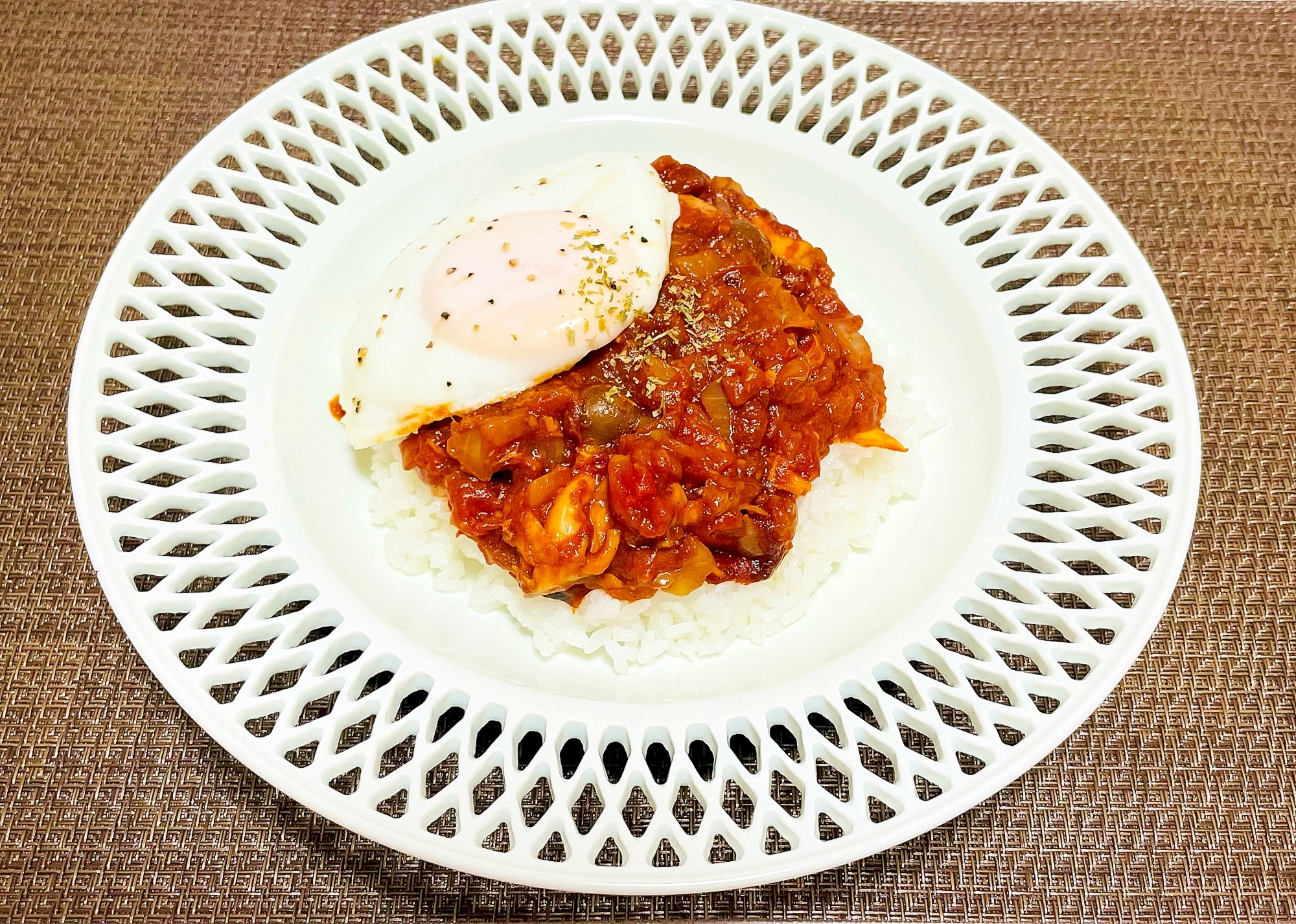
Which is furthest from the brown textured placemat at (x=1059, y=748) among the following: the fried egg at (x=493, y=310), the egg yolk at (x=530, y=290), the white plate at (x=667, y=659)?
the egg yolk at (x=530, y=290)

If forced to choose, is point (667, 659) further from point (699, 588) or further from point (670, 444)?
point (670, 444)

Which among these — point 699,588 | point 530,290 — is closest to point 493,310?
point 530,290

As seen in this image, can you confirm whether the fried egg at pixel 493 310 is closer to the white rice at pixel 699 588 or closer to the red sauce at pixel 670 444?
the red sauce at pixel 670 444

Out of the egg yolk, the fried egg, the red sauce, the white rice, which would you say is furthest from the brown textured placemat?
the egg yolk

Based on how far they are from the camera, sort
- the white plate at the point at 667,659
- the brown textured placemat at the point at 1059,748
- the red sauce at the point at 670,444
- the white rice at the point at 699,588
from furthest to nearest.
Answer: the white rice at the point at 699,588, the red sauce at the point at 670,444, the brown textured placemat at the point at 1059,748, the white plate at the point at 667,659

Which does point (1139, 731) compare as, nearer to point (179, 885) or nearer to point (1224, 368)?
point (1224, 368)

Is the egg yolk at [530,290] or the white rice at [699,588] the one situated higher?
the egg yolk at [530,290]

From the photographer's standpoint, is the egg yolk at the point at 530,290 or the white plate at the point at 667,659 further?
the egg yolk at the point at 530,290
